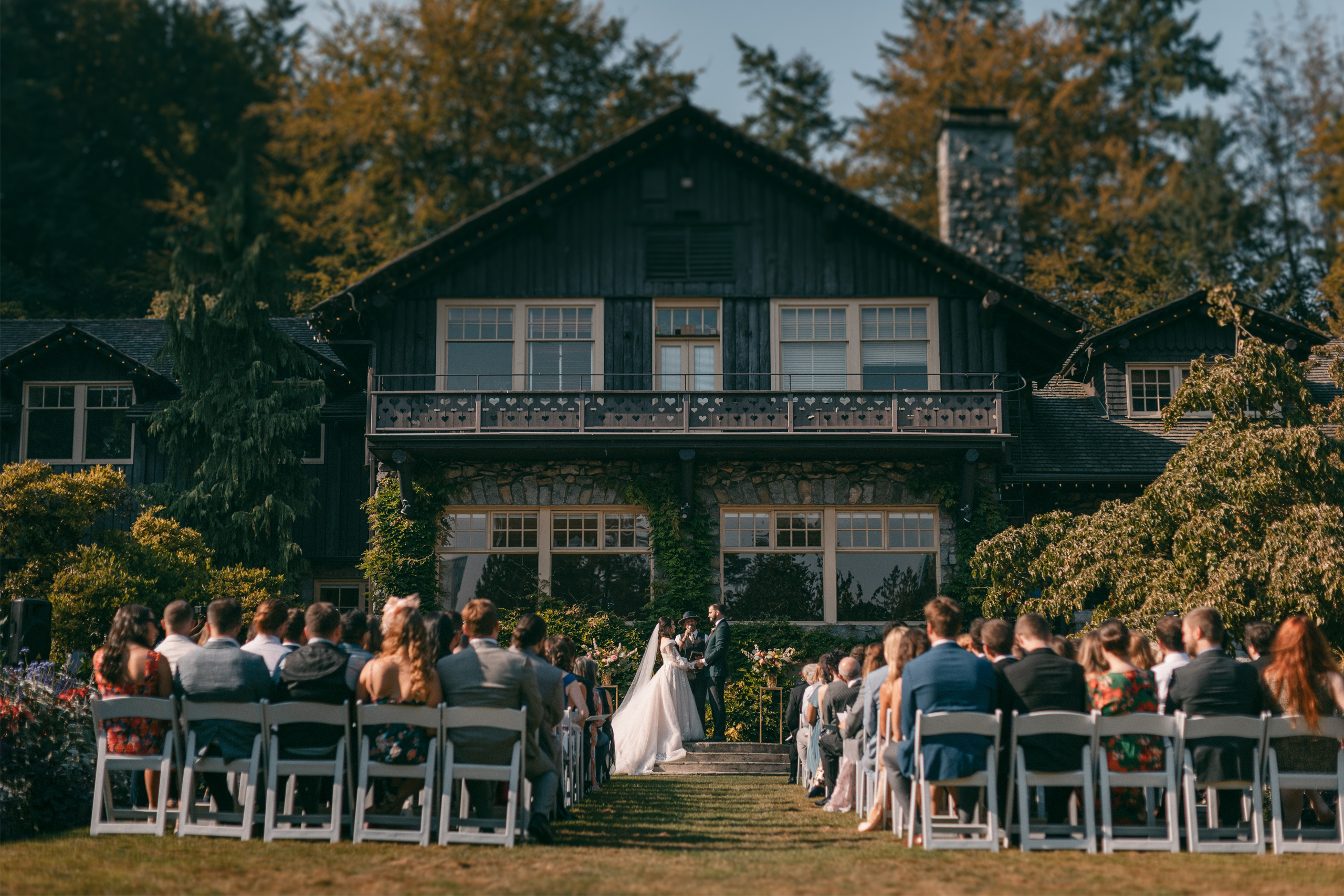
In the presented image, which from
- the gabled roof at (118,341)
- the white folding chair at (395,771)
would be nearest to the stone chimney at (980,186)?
the gabled roof at (118,341)

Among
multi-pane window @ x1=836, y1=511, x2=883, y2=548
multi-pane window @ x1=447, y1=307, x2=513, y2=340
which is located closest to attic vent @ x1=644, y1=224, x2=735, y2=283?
multi-pane window @ x1=447, y1=307, x2=513, y2=340

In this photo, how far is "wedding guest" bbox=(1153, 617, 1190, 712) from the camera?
8938 mm

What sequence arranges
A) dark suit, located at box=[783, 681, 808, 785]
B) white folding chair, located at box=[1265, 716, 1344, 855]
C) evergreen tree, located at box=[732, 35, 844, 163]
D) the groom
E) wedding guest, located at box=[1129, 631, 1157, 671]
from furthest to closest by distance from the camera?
evergreen tree, located at box=[732, 35, 844, 163] < the groom < dark suit, located at box=[783, 681, 808, 785] < wedding guest, located at box=[1129, 631, 1157, 671] < white folding chair, located at box=[1265, 716, 1344, 855]

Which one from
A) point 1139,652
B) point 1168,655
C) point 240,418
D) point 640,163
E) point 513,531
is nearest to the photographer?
point 1168,655

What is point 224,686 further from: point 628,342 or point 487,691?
point 628,342

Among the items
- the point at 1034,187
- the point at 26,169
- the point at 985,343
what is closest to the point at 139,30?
the point at 26,169

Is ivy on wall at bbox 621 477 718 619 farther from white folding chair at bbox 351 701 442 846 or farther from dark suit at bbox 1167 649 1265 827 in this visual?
dark suit at bbox 1167 649 1265 827

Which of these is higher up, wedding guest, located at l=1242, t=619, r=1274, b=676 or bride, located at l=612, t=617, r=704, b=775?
wedding guest, located at l=1242, t=619, r=1274, b=676

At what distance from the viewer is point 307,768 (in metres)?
8.24

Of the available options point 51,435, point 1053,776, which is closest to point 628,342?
point 51,435

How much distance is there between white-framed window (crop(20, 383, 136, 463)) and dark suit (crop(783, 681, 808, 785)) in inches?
565

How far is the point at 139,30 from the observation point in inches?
1551

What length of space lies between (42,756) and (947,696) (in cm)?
612

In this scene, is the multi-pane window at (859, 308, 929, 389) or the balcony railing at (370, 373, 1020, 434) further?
the multi-pane window at (859, 308, 929, 389)
